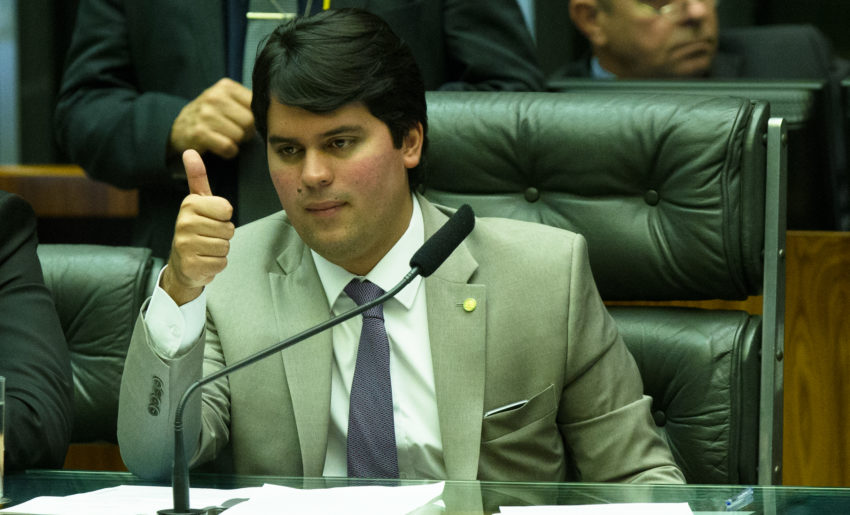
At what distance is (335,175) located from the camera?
5.05 feet

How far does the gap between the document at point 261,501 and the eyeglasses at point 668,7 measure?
126cm

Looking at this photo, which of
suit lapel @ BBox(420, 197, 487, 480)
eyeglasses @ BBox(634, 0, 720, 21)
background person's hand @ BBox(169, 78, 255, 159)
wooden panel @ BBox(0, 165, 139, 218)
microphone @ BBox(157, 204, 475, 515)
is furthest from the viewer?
wooden panel @ BBox(0, 165, 139, 218)

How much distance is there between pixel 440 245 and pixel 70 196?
2.26 meters

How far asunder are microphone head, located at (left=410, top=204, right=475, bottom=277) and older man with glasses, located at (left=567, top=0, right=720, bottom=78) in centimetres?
106

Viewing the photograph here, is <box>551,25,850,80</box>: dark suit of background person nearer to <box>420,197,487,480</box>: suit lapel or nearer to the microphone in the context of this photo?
<box>420,197,487,480</box>: suit lapel

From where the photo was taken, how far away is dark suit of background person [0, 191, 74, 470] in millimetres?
1396

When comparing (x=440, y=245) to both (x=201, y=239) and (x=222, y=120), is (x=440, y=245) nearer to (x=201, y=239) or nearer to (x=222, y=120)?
(x=201, y=239)

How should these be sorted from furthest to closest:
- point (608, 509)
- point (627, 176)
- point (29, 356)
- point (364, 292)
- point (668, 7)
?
point (668, 7) < point (627, 176) < point (364, 292) < point (29, 356) < point (608, 509)

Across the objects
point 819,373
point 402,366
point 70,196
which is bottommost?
point 70,196

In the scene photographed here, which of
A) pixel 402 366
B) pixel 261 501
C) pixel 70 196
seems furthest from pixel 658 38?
pixel 70 196

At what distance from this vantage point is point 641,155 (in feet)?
5.58

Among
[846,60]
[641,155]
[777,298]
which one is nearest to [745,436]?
[777,298]

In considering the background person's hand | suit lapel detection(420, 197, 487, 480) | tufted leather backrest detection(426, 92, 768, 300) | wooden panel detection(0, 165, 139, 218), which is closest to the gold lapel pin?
suit lapel detection(420, 197, 487, 480)

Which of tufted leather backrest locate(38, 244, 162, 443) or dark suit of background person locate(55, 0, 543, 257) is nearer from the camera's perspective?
tufted leather backrest locate(38, 244, 162, 443)
